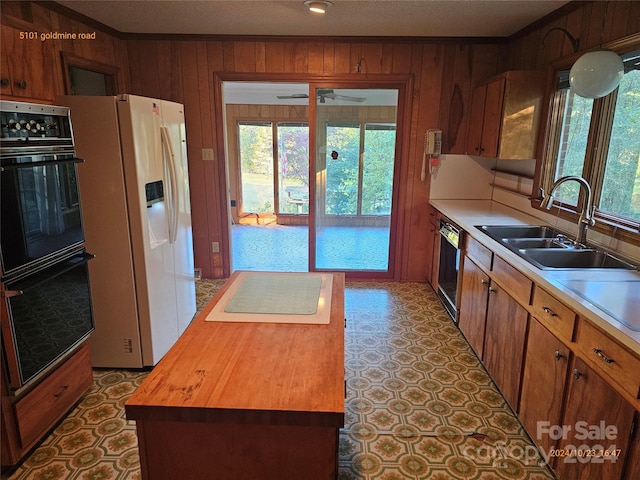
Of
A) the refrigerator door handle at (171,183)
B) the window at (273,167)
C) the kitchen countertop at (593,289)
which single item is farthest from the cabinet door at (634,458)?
the window at (273,167)

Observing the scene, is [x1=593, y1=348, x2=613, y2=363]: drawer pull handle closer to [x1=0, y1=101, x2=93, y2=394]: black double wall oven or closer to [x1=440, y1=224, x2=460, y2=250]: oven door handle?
→ [x1=440, y1=224, x2=460, y2=250]: oven door handle

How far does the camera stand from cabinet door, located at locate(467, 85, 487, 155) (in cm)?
363

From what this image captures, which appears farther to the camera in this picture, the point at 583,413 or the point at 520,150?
the point at 520,150

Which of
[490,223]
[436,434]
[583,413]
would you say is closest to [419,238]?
[490,223]

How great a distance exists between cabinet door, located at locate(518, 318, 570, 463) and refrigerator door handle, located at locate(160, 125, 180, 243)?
2277 millimetres

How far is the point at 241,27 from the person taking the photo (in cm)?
357

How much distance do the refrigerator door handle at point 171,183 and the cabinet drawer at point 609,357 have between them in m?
2.43

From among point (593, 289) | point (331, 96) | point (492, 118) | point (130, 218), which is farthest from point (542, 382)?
point (331, 96)

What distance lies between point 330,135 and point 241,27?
127 centimetres

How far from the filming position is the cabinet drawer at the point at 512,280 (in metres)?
2.10

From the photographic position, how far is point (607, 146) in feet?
8.18

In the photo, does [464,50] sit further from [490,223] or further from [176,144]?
[176,144]
